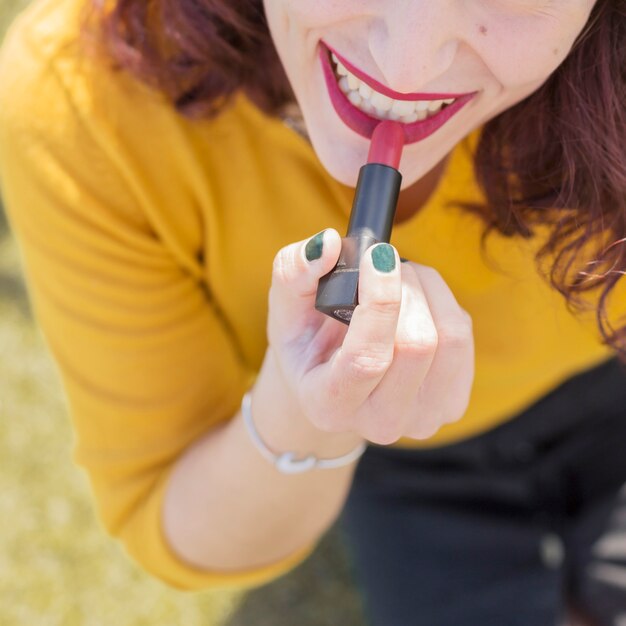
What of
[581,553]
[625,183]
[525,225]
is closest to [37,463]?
[581,553]

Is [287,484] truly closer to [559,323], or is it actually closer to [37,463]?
[559,323]

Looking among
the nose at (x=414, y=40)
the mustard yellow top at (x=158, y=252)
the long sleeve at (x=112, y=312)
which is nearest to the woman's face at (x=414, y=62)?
the nose at (x=414, y=40)

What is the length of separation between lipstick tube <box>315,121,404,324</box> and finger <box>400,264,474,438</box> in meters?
0.05

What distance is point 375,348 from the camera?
0.60m

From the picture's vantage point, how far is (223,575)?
1.09 meters

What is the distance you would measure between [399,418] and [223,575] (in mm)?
527

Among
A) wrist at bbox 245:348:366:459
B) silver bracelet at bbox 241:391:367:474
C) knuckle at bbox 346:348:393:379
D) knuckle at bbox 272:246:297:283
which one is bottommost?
silver bracelet at bbox 241:391:367:474

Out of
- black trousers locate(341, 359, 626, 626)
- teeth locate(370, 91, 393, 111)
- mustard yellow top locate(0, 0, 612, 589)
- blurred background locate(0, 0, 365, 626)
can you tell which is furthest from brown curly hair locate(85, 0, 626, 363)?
blurred background locate(0, 0, 365, 626)

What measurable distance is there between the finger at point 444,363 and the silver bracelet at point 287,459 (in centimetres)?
21

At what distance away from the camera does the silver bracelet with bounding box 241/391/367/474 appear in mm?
908

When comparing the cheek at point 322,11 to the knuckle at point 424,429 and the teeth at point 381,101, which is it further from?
the knuckle at point 424,429

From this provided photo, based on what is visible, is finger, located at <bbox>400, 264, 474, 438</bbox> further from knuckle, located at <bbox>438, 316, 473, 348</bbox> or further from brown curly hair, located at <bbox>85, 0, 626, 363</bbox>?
brown curly hair, located at <bbox>85, 0, 626, 363</bbox>

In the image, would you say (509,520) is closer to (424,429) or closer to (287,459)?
(287,459)

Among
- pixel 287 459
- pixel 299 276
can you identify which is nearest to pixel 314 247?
pixel 299 276
